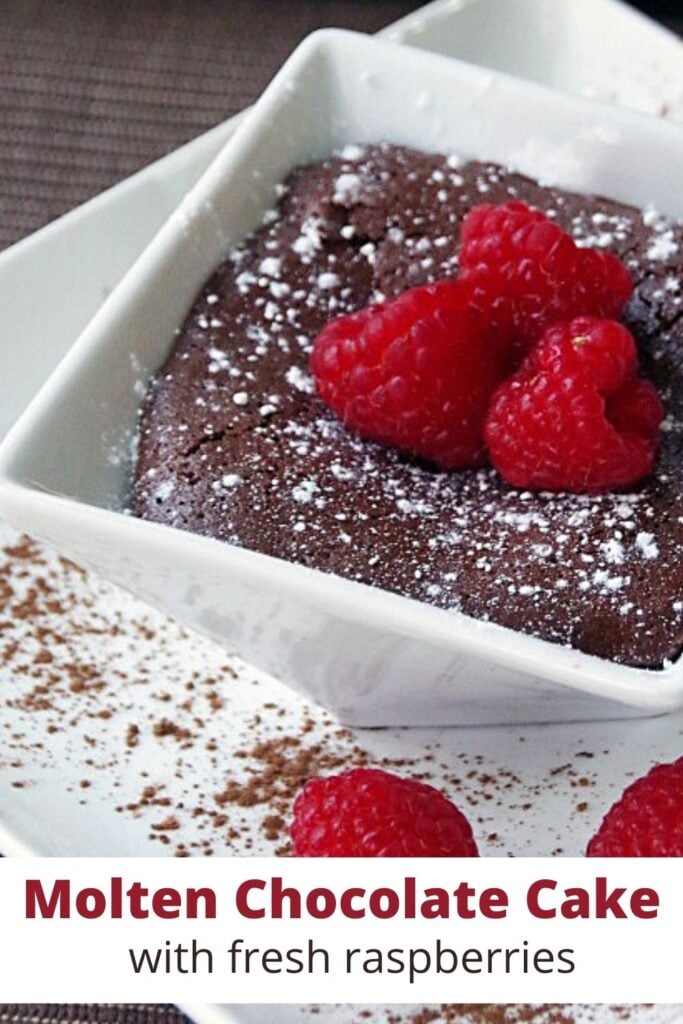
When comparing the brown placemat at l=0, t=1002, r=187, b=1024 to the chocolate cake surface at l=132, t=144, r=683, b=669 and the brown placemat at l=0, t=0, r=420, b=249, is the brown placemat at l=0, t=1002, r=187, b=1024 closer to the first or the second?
the chocolate cake surface at l=132, t=144, r=683, b=669

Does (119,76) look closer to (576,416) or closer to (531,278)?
(531,278)

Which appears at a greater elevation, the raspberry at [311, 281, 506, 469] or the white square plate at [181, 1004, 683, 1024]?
the raspberry at [311, 281, 506, 469]

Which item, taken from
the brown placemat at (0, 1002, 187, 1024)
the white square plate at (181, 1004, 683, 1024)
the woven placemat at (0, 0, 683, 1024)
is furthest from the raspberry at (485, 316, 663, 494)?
the woven placemat at (0, 0, 683, 1024)

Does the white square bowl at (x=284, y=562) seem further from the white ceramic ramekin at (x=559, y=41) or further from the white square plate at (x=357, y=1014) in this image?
the white ceramic ramekin at (x=559, y=41)

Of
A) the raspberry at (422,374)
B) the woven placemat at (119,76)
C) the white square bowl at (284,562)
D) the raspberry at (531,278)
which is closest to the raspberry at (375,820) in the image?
the white square bowl at (284,562)

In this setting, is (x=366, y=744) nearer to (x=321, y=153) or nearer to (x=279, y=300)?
(x=279, y=300)

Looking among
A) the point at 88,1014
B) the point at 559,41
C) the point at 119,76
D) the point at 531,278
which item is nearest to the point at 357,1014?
the point at 88,1014
